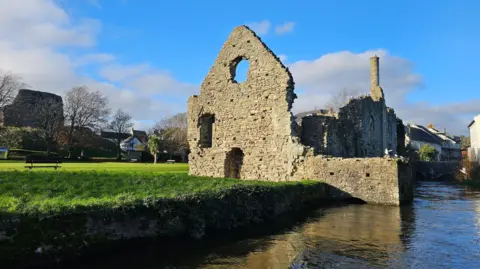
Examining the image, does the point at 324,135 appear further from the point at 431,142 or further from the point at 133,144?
the point at 133,144

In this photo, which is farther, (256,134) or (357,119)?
(357,119)

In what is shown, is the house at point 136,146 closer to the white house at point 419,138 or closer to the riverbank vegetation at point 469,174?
the riverbank vegetation at point 469,174

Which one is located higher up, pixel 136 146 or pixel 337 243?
pixel 136 146

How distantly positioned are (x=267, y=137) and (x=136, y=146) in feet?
176

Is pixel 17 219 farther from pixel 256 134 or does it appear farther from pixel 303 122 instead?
pixel 303 122

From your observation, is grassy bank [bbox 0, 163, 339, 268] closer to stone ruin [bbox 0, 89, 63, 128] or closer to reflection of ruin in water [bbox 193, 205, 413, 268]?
reflection of ruin in water [bbox 193, 205, 413, 268]

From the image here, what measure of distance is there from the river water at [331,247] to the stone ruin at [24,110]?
5183 cm

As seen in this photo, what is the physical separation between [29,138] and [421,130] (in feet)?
221

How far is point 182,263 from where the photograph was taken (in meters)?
6.41

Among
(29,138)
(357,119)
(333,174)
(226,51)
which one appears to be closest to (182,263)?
(333,174)

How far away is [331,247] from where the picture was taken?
7672 millimetres

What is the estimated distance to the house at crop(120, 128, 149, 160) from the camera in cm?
5247

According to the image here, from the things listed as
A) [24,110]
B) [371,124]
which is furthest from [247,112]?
[24,110]

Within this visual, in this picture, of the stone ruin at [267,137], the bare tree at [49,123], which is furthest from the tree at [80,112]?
the stone ruin at [267,137]
